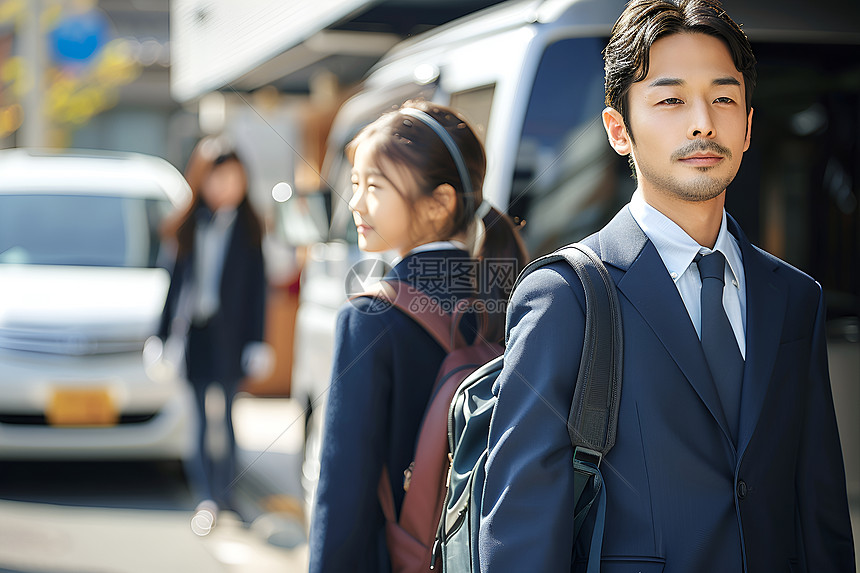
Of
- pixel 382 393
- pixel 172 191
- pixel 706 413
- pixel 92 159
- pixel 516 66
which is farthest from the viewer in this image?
pixel 92 159

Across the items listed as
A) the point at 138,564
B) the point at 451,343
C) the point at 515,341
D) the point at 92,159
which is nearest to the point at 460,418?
the point at 515,341

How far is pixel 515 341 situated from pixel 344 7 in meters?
1.94

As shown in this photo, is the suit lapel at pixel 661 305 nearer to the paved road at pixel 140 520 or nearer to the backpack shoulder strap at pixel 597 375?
the backpack shoulder strap at pixel 597 375

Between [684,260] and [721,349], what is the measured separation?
0.16 m

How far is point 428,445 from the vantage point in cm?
203

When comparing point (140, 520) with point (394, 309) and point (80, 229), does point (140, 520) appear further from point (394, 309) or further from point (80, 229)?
point (394, 309)

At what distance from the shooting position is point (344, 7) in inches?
126

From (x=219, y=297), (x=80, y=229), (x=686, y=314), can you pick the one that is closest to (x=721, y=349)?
(x=686, y=314)

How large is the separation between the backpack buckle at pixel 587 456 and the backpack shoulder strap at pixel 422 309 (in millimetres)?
717

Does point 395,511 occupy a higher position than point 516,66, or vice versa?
point 516,66

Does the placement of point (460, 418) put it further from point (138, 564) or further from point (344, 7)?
point (138, 564)

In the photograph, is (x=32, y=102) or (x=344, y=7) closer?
(x=344, y=7)

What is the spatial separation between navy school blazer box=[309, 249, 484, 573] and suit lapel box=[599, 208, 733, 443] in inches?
25.5

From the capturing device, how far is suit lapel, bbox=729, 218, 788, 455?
158cm
